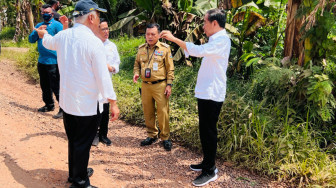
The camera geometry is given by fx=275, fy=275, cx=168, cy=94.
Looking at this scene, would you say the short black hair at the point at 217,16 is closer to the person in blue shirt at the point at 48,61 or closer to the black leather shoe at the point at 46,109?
the person in blue shirt at the point at 48,61

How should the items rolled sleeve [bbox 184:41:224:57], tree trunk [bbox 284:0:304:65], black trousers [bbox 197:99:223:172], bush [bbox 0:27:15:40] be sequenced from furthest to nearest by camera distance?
bush [bbox 0:27:15:40]
tree trunk [bbox 284:0:304:65]
black trousers [bbox 197:99:223:172]
rolled sleeve [bbox 184:41:224:57]

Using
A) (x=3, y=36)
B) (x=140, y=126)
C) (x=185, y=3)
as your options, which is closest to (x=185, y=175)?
(x=140, y=126)

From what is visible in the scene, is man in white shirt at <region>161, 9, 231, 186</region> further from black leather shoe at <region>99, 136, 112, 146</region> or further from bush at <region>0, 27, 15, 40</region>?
bush at <region>0, 27, 15, 40</region>

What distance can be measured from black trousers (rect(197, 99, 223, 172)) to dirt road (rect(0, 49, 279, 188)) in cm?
39

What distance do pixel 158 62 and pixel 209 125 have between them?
4.19ft

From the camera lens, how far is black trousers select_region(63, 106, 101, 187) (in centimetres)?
274

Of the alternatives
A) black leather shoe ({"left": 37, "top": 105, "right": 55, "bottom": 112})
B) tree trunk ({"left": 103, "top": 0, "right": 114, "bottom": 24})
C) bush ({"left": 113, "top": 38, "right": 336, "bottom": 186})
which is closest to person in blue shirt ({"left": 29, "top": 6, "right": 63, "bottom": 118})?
black leather shoe ({"left": 37, "top": 105, "right": 55, "bottom": 112})

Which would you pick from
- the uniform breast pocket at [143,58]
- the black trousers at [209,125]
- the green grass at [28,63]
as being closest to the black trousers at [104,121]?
the uniform breast pocket at [143,58]

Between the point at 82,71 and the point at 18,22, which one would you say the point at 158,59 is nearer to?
the point at 82,71

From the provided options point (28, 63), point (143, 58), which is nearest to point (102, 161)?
point (143, 58)

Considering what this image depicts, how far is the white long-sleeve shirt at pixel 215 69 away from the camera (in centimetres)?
298

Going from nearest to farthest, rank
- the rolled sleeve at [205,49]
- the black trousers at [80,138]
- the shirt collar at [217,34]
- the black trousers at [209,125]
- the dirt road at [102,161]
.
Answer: the black trousers at [80,138] → the rolled sleeve at [205,49] → the shirt collar at [217,34] → the black trousers at [209,125] → the dirt road at [102,161]

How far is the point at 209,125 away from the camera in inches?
128

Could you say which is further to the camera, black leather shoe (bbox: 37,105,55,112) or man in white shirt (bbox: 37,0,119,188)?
black leather shoe (bbox: 37,105,55,112)
